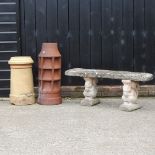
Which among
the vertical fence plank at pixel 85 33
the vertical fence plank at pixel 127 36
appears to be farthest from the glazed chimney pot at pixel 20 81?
the vertical fence plank at pixel 127 36

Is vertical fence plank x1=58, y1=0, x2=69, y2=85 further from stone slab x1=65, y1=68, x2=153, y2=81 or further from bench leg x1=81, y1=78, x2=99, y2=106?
bench leg x1=81, y1=78, x2=99, y2=106

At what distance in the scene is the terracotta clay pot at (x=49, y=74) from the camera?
847 centimetres

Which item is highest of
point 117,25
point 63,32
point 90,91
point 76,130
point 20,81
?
point 117,25

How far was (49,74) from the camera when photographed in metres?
8.52

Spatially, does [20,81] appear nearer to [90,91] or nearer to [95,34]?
[90,91]

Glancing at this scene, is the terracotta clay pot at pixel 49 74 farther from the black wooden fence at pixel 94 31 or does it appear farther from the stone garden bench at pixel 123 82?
the black wooden fence at pixel 94 31

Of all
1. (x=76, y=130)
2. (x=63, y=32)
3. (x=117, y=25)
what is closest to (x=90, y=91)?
(x=63, y=32)

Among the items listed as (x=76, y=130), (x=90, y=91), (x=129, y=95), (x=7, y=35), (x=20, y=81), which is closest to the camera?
(x=76, y=130)

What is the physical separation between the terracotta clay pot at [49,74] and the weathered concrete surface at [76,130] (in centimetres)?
20

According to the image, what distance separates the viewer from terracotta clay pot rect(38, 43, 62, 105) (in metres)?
8.47

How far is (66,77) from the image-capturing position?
9125mm

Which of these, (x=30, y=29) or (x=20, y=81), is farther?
(x=30, y=29)

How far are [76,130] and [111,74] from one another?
172 cm

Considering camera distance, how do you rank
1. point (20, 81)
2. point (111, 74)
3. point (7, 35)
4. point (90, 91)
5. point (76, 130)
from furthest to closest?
1. point (7, 35)
2. point (20, 81)
3. point (90, 91)
4. point (111, 74)
5. point (76, 130)
